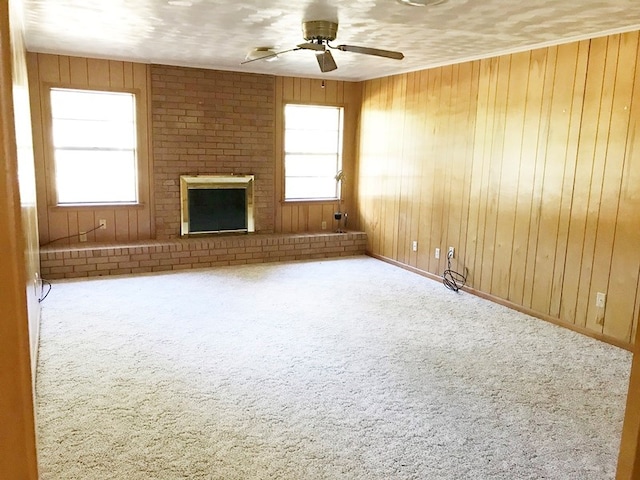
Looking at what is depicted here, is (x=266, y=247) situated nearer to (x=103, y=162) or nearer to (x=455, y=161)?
(x=103, y=162)

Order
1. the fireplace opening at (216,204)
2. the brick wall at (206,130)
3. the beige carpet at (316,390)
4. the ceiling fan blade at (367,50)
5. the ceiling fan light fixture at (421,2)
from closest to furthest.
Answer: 1. the beige carpet at (316,390)
2. the ceiling fan light fixture at (421,2)
3. the ceiling fan blade at (367,50)
4. the brick wall at (206,130)
5. the fireplace opening at (216,204)

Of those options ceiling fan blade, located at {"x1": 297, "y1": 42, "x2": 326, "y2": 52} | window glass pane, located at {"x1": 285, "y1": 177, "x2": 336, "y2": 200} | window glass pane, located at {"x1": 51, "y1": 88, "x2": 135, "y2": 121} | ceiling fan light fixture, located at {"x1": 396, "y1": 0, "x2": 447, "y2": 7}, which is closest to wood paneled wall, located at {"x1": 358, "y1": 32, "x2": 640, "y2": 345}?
window glass pane, located at {"x1": 285, "y1": 177, "x2": 336, "y2": 200}

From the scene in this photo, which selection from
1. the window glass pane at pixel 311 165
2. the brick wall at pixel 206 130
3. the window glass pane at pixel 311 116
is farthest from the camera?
the window glass pane at pixel 311 165

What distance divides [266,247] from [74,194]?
7.53ft

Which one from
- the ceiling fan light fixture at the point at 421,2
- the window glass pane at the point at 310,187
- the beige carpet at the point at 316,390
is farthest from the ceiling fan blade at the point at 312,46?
the window glass pane at the point at 310,187

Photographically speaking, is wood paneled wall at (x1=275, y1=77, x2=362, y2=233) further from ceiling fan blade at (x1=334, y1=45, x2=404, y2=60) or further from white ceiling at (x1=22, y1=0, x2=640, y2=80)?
ceiling fan blade at (x1=334, y1=45, x2=404, y2=60)

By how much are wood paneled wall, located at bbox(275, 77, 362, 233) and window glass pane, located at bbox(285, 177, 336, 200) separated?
0.12m

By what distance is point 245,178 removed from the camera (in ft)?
21.0

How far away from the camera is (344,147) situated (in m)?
6.99

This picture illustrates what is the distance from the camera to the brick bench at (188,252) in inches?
210

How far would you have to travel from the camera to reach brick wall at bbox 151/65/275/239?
19.2 feet

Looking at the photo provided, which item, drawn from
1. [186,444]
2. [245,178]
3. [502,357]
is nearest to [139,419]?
[186,444]

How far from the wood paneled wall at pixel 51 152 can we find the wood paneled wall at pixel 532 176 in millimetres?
2990

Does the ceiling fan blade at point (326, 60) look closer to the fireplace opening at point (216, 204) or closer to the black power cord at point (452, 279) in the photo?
the black power cord at point (452, 279)
